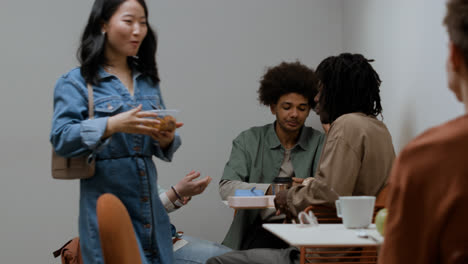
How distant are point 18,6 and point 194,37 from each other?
1.32 meters

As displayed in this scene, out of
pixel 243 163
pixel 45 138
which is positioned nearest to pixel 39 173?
pixel 45 138

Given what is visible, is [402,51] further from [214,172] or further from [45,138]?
[45,138]

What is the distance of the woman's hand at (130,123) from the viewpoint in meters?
1.79

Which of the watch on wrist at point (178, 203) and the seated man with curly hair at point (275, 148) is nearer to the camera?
the watch on wrist at point (178, 203)

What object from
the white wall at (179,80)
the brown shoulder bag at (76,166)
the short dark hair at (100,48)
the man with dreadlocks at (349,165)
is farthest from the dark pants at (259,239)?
the brown shoulder bag at (76,166)

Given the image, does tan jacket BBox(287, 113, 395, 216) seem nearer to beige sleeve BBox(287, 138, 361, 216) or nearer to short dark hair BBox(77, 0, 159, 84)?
beige sleeve BBox(287, 138, 361, 216)

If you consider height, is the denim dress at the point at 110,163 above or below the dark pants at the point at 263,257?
above

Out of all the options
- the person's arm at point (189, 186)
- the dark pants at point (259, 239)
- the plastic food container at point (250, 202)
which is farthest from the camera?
the dark pants at point (259, 239)

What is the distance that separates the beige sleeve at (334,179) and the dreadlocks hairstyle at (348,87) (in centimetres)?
36

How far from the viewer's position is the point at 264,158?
3752mm

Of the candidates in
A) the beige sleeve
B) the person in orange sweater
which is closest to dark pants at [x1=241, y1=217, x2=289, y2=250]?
the beige sleeve

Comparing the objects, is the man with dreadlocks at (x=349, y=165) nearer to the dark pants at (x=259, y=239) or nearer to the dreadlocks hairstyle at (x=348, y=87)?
the dreadlocks hairstyle at (x=348, y=87)

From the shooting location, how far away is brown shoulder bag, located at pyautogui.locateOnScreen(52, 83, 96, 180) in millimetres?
1851

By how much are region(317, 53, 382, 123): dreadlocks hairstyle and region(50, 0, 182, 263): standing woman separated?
1.02 m
